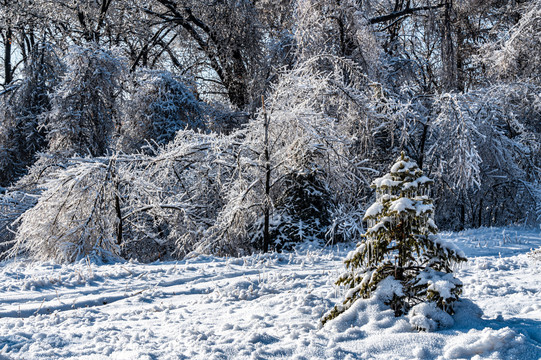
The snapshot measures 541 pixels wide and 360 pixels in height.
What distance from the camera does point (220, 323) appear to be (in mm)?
3480

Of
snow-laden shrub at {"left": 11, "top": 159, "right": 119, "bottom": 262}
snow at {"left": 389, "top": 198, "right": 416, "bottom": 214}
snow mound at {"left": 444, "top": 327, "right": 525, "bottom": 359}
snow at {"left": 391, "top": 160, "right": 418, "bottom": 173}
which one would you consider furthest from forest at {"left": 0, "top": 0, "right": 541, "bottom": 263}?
snow mound at {"left": 444, "top": 327, "right": 525, "bottom": 359}

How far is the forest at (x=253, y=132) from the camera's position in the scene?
700 cm

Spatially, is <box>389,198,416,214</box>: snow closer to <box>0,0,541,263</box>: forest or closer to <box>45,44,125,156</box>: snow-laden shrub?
<box>0,0,541,263</box>: forest

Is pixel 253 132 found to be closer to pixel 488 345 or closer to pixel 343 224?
pixel 343 224

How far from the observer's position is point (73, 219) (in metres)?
6.62

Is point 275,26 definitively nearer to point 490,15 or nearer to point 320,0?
point 320,0

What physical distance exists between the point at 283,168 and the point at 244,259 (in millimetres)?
2154

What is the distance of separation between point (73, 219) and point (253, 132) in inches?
115

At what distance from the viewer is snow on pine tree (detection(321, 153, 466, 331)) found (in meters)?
3.08

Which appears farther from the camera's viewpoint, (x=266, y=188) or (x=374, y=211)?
(x=266, y=188)

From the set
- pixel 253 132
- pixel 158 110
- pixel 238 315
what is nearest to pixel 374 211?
pixel 238 315

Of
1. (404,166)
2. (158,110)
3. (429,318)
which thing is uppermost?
(158,110)

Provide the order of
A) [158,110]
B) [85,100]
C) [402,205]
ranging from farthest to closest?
[158,110] < [85,100] < [402,205]

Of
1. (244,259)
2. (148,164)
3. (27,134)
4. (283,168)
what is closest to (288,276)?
(244,259)
